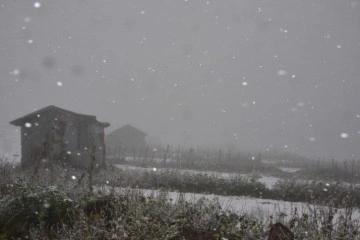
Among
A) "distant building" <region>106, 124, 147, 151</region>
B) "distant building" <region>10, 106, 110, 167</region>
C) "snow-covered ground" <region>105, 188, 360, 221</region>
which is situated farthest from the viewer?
"distant building" <region>106, 124, 147, 151</region>

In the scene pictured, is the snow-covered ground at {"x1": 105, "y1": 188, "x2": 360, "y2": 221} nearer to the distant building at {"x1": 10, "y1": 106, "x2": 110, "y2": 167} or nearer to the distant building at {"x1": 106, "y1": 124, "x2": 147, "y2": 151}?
the distant building at {"x1": 10, "y1": 106, "x2": 110, "y2": 167}

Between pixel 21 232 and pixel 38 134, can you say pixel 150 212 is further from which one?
pixel 38 134

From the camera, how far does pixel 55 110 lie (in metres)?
25.5

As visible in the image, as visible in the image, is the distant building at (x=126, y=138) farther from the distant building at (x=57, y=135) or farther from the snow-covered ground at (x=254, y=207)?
the snow-covered ground at (x=254, y=207)

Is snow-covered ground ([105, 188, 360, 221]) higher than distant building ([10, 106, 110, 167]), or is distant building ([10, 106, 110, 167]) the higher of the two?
distant building ([10, 106, 110, 167])

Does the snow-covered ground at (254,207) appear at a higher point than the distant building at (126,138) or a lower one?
lower

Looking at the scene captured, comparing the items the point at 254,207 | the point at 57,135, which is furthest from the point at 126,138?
the point at 254,207

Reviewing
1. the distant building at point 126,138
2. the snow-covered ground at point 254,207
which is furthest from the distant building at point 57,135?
the distant building at point 126,138

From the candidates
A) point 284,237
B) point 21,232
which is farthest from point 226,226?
point 21,232

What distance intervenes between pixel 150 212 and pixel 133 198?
25.1 inches

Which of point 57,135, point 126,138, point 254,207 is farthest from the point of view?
point 126,138

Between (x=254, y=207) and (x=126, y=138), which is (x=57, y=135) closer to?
(x=254, y=207)

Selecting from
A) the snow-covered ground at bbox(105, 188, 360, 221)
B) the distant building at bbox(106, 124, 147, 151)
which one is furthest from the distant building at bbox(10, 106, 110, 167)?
the distant building at bbox(106, 124, 147, 151)

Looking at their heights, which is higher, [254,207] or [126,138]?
[126,138]
